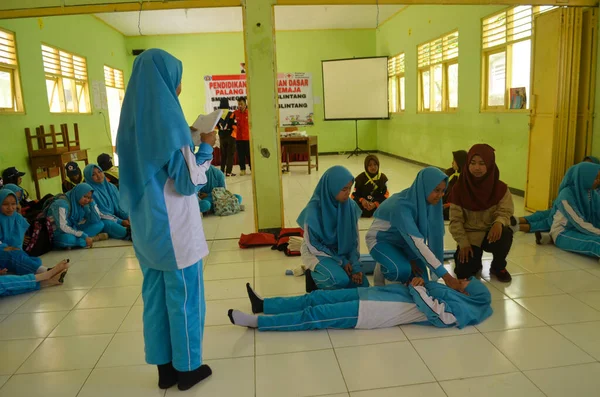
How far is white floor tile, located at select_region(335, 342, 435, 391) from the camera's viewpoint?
193 cm

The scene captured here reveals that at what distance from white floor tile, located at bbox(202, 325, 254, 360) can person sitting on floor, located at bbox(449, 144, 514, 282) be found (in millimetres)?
1532

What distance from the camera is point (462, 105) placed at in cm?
694

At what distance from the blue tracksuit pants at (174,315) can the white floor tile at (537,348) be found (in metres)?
1.41

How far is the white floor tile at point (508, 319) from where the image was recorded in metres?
2.36

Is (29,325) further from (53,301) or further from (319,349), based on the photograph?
(319,349)

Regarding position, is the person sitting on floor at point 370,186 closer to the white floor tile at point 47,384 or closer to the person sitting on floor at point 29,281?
the person sitting on floor at point 29,281

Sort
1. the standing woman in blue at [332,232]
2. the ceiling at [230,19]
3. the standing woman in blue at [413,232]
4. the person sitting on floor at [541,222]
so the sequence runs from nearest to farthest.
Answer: the standing woman in blue at [413,232] < the standing woman in blue at [332,232] < the person sitting on floor at [541,222] < the ceiling at [230,19]

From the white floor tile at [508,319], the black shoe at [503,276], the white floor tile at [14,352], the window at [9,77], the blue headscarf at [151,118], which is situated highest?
the window at [9,77]

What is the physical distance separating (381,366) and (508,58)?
16.2 feet

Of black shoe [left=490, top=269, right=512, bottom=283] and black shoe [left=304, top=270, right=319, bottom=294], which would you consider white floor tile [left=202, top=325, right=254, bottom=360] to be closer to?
black shoe [left=304, top=270, right=319, bottom=294]

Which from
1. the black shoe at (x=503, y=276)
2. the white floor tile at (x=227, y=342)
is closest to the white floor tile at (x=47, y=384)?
the white floor tile at (x=227, y=342)

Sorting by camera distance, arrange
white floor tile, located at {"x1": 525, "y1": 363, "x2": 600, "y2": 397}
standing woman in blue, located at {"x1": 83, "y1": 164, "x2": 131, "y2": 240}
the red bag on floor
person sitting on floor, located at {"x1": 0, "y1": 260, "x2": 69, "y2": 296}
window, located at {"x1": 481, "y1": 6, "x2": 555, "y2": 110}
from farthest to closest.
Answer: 1. window, located at {"x1": 481, "y1": 6, "x2": 555, "y2": 110}
2. standing woman in blue, located at {"x1": 83, "y1": 164, "x2": 131, "y2": 240}
3. the red bag on floor
4. person sitting on floor, located at {"x1": 0, "y1": 260, "x2": 69, "y2": 296}
5. white floor tile, located at {"x1": 525, "y1": 363, "x2": 600, "y2": 397}

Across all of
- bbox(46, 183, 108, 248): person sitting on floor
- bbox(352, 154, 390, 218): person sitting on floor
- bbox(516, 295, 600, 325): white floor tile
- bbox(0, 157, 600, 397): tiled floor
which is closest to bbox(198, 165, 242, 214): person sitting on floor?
bbox(46, 183, 108, 248): person sitting on floor

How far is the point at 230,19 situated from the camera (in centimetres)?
962
